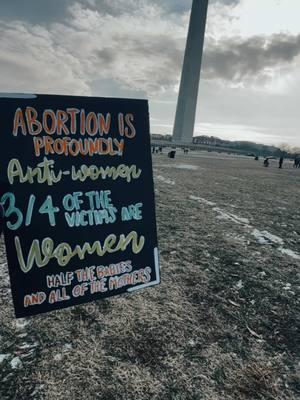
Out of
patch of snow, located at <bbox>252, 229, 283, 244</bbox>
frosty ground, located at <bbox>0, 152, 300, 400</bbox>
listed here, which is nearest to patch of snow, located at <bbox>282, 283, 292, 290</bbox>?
frosty ground, located at <bbox>0, 152, 300, 400</bbox>

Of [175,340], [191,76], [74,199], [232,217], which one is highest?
[191,76]

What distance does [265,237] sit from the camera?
5.81 m

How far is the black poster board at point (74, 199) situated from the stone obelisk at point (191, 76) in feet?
353

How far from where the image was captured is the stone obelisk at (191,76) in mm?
96062

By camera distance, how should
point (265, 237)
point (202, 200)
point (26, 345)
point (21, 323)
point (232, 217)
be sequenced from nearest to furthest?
1. point (26, 345)
2. point (21, 323)
3. point (265, 237)
4. point (232, 217)
5. point (202, 200)

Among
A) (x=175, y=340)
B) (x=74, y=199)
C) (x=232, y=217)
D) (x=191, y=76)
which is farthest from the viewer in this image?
(x=191, y=76)

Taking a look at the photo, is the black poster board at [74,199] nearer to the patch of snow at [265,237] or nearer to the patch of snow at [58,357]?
the patch of snow at [58,357]

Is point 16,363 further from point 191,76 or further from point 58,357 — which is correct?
point 191,76

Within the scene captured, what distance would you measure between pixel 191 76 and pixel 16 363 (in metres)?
110

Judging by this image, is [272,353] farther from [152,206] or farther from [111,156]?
[111,156]

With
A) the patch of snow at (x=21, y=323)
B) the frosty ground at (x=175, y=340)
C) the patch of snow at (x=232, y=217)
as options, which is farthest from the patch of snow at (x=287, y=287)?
the patch of snow at (x=21, y=323)

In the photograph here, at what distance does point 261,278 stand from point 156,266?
215 cm

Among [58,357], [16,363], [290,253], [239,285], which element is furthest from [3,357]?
[290,253]

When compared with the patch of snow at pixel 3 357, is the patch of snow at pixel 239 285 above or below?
below
